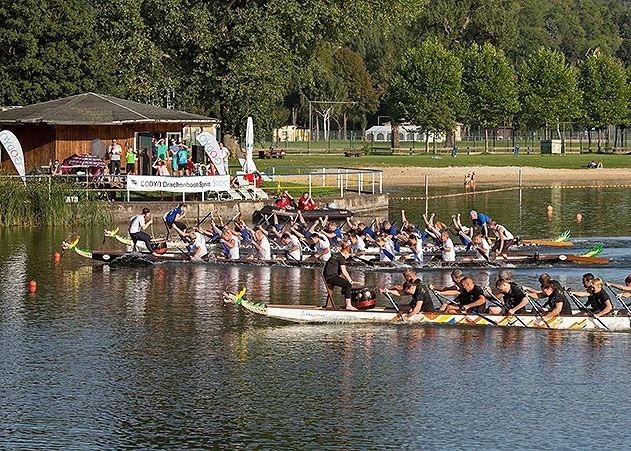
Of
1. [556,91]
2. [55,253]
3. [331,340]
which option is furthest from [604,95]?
[331,340]

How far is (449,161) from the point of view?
9425cm

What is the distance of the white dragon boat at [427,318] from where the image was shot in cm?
2641

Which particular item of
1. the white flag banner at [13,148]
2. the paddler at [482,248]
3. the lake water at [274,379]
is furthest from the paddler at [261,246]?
the white flag banner at [13,148]

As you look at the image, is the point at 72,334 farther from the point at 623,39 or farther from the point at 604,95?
the point at 623,39

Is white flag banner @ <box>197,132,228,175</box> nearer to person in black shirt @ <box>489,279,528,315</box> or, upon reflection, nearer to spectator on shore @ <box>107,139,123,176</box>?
spectator on shore @ <box>107,139,123,176</box>

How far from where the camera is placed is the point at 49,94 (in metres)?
60.0

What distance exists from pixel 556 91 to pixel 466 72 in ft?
27.5

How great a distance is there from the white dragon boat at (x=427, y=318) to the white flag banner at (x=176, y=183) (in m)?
23.2

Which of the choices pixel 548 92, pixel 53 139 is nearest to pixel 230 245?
pixel 53 139

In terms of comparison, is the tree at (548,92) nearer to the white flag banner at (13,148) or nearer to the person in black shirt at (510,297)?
the white flag banner at (13,148)

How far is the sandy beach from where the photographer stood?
78.4m

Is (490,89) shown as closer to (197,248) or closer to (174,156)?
(174,156)

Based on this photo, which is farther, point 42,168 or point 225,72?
point 225,72

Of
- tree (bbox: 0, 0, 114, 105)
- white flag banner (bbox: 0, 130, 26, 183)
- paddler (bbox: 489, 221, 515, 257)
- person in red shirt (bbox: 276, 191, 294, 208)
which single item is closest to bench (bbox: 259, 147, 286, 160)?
tree (bbox: 0, 0, 114, 105)
